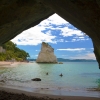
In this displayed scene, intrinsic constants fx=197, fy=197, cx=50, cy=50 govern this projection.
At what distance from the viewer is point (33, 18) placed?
8.78 metres

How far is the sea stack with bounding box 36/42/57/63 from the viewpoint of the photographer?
121812 millimetres

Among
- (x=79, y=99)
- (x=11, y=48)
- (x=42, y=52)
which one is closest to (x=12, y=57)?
(x=11, y=48)

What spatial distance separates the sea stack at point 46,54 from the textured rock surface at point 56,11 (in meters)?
112

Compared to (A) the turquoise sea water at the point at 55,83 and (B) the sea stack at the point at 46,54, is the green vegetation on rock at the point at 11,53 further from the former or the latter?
(A) the turquoise sea water at the point at 55,83

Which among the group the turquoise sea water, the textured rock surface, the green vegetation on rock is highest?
the green vegetation on rock

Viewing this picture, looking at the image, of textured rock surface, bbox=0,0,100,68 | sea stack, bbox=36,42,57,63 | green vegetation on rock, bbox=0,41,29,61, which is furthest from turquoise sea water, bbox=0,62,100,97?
sea stack, bbox=36,42,57,63

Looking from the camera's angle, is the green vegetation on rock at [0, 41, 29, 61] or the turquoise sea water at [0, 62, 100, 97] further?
the green vegetation on rock at [0, 41, 29, 61]

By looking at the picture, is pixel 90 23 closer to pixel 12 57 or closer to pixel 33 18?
pixel 33 18

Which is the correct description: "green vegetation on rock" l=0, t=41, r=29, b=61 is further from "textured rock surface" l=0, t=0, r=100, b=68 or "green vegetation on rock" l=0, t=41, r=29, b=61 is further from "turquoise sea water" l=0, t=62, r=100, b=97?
"textured rock surface" l=0, t=0, r=100, b=68

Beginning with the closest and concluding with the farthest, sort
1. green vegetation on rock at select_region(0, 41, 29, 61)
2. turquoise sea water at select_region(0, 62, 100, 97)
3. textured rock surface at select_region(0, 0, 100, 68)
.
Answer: textured rock surface at select_region(0, 0, 100, 68), turquoise sea water at select_region(0, 62, 100, 97), green vegetation on rock at select_region(0, 41, 29, 61)

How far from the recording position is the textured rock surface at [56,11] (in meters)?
4.52

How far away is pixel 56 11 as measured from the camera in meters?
6.21

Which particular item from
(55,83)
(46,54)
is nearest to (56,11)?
(55,83)

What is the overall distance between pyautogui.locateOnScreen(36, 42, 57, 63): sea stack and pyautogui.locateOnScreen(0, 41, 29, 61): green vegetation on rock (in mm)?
12001
